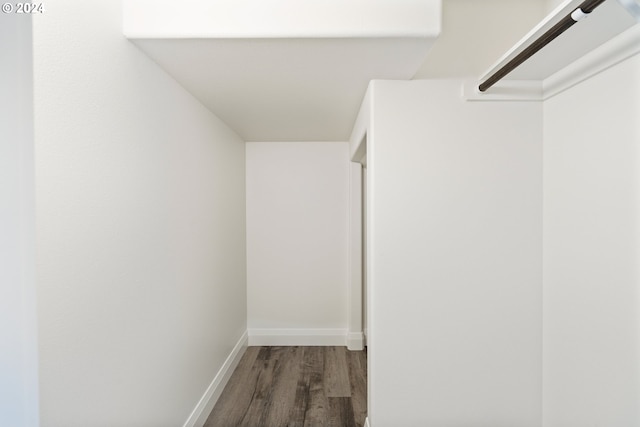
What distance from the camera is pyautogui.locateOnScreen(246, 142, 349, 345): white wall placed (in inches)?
151

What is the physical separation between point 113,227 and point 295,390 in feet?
6.94

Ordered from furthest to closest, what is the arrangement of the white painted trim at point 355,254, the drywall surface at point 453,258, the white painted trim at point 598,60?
the white painted trim at point 355,254, the drywall surface at point 453,258, the white painted trim at point 598,60

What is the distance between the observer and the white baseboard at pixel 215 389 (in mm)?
2279

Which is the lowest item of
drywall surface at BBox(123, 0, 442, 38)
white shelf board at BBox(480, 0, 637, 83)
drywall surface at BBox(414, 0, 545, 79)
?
white shelf board at BBox(480, 0, 637, 83)

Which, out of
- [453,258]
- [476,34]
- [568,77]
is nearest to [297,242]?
[453,258]

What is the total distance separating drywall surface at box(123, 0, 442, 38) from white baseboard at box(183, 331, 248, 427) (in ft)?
6.88

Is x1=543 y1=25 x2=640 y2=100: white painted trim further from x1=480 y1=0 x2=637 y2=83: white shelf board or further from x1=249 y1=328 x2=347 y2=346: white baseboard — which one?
x1=249 y1=328 x2=347 y2=346: white baseboard

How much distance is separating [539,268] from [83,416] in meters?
2.17

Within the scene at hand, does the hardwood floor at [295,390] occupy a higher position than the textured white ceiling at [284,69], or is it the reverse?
the textured white ceiling at [284,69]

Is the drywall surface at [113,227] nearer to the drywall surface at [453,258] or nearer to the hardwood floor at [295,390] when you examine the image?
the hardwood floor at [295,390]

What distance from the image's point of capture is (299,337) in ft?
12.7

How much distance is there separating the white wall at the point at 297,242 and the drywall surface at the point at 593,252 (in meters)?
2.18

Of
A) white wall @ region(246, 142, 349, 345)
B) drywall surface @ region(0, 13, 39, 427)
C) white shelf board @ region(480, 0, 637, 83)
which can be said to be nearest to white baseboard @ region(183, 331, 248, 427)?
white wall @ region(246, 142, 349, 345)

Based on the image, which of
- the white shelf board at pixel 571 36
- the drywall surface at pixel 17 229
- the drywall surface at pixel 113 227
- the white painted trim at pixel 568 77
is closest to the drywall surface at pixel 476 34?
the white painted trim at pixel 568 77
